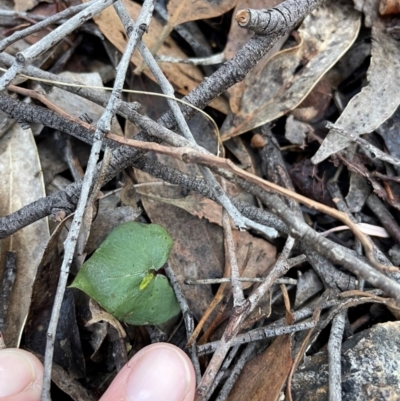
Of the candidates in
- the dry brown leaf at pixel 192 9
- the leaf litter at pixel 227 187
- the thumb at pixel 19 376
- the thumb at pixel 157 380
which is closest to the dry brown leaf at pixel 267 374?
the leaf litter at pixel 227 187

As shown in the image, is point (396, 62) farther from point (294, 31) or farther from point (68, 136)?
point (68, 136)

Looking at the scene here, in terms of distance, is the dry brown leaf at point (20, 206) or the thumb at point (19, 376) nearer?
the thumb at point (19, 376)

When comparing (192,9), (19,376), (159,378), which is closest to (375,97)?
(192,9)

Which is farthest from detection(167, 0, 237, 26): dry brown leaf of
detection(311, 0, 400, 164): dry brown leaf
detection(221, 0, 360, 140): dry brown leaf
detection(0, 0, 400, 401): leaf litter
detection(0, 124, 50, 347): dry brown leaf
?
detection(0, 124, 50, 347): dry brown leaf

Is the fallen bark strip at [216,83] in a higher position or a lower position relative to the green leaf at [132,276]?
higher

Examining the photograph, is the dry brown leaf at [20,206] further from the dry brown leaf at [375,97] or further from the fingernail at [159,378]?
the dry brown leaf at [375,97]

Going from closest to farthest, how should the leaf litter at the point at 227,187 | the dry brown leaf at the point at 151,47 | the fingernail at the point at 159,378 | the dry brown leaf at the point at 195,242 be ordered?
the fingernail at the point at 159,378 → the leaf litter at the point at 227,187 → the dry brown leaf at the point at 195,242 → the dry brown leaf at the point at 151,47

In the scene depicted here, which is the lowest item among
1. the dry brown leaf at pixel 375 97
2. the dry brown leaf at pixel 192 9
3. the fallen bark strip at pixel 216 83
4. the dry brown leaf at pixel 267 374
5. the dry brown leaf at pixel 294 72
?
the dry brown leaf at pixel 267 374

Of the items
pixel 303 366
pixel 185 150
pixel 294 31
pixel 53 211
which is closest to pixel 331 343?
pixel 303 366
